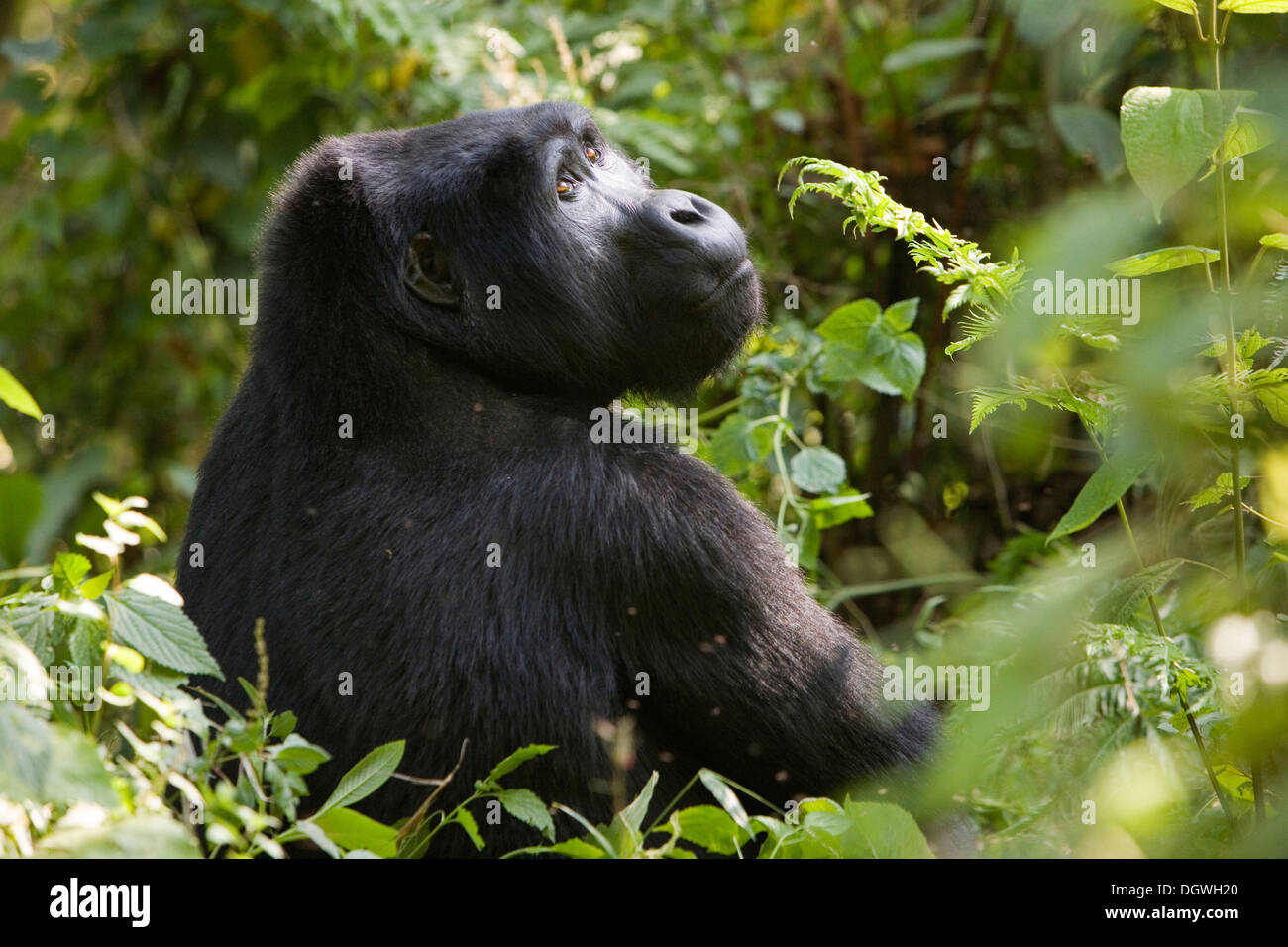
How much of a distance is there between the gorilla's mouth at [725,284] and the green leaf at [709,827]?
1.44 meters

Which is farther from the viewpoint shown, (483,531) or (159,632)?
(483,531)

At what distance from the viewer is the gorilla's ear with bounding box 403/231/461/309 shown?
3084 mm

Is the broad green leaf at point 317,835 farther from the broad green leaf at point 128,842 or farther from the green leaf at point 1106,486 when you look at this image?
the green leaf at point 1106,486

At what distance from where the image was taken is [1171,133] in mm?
2094

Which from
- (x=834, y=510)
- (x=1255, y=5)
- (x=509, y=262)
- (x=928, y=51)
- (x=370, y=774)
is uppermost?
(x=928, y=51)

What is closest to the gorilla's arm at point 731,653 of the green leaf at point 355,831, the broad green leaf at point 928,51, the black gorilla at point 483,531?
the black gorilla at point 483,531

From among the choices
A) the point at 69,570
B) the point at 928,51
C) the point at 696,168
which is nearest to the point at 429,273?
the point at 69,570

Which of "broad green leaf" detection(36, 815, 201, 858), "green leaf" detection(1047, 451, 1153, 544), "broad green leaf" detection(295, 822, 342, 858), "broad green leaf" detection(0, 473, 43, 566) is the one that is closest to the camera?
"broad green leaf" detection(36, 815, 201, 858)

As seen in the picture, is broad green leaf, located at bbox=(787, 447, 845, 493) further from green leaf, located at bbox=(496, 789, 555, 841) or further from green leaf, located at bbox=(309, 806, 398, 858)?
green leaf, located at bbox=(309, 806, 398, 858)

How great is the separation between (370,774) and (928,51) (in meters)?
3.97

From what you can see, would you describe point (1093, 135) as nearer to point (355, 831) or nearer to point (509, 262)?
point (509, 262)

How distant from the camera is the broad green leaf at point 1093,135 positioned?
16.3 feet

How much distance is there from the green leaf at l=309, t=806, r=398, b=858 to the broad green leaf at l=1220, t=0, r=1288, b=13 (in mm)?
1992

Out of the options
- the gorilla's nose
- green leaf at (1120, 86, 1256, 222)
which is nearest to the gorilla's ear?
the gorilla's nose
